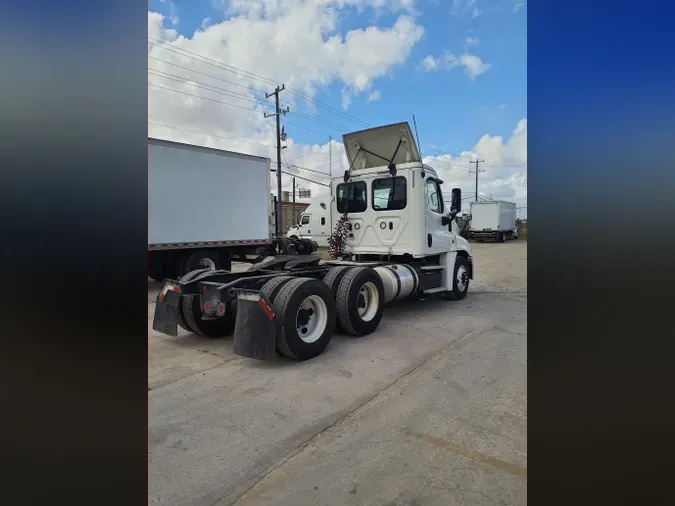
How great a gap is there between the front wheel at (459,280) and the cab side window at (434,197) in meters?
1.37

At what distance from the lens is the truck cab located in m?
7.91

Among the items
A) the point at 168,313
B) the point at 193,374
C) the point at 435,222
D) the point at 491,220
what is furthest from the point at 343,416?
the point at 491,220

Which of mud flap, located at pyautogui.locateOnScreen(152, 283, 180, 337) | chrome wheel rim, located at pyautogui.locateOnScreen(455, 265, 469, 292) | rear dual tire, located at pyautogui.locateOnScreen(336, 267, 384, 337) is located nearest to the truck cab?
chrome wheel rim, located at pyautogui.locateOnScreen(455, 265, 469, 292)

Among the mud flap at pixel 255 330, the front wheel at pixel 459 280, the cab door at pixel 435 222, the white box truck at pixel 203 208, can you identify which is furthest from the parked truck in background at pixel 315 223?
the mud flap at pixel 255 330

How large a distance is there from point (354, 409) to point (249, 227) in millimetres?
9723

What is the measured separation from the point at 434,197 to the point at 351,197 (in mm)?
1603

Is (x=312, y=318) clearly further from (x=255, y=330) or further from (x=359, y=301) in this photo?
(x=359, y=301)

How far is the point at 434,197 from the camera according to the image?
27.4 ft

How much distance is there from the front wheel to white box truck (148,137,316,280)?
6.29 metres

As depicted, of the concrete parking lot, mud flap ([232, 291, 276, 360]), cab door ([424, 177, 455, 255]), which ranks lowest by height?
the concrete parking lot

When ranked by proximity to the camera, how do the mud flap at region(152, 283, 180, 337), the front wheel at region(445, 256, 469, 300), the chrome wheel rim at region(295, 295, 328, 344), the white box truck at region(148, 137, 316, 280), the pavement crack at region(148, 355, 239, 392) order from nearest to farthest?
the pavement crack at region(148, 355, 239, 392), the chrome wheel rim at region(295, 295, 328, 344), the mud flap at region(152, 283, 180, 337), the front wheel at region(445, 256, 469, 300), the white box truck at region(148, 137, 316, 280)

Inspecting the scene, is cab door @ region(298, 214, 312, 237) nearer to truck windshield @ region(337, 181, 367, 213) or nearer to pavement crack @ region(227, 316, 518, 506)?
truck windshield @ region(337, 181, 367, 213)
